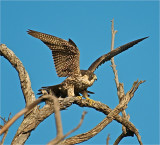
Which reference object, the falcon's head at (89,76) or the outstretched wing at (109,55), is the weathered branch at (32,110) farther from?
the outstretched wing at (109,55)

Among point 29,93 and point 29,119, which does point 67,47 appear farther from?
point 29,119

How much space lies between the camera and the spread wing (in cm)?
630

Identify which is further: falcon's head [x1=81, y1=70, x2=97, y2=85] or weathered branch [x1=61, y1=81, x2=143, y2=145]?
falcon's head [x1=81, y1=70, x2=97, y2=85]

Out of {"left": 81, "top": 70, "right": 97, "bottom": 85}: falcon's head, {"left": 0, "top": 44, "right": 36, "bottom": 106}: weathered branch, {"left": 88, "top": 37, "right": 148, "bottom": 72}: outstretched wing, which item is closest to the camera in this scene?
{"left": 0, "top": 44, "right": 36, "bottom": 106}: weathered branch

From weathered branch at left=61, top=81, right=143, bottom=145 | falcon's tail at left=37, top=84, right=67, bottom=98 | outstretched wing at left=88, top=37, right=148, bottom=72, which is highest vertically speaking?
outstretched wing at left=88, top=37, right=148, bottom=72

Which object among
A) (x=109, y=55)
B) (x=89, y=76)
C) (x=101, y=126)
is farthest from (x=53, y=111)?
(x=109, y=55)

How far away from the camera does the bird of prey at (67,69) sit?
A: 251 inches

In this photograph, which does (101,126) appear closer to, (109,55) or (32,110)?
(32,110)

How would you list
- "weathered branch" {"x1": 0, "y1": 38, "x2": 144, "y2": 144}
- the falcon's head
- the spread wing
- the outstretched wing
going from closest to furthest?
"weathered branch" {"x1": 0, "y1": 38, "x2": 144, "y2": 144}
the spread wing
the falcon's head
the outstretched wing

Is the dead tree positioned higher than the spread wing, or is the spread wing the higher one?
the spread wing

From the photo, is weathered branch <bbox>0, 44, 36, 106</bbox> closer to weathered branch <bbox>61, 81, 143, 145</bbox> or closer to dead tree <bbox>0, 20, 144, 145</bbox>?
dead tree <bbox>0, 20, 144, 145</bbox>

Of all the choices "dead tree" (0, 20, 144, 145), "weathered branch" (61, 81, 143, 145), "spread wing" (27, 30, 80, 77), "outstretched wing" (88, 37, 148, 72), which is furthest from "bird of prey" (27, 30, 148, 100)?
"weathered branch" (61, 81, 143, 145)

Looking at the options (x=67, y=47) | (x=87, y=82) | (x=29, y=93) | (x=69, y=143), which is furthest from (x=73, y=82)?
(x=69, y=143)

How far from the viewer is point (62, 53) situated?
664 centimetres
